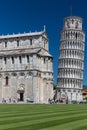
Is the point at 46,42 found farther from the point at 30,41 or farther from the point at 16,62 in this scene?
the point at 16,62

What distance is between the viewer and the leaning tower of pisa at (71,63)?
10717 centimetres

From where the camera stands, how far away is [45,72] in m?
81.8

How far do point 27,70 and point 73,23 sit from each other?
141ft

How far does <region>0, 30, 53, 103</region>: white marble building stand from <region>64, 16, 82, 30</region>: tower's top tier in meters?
30.9

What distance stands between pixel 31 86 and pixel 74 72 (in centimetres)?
3337

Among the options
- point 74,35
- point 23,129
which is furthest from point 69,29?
point 23,129

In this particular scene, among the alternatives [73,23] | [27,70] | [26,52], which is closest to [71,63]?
[73,23]

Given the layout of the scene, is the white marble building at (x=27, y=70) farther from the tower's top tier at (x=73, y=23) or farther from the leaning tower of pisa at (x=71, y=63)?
the tower's top tier at (x=73, y=23)

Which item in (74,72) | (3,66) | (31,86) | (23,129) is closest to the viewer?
(23,129)

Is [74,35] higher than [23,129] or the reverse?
higher

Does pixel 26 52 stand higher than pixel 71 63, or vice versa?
pixel 26 52

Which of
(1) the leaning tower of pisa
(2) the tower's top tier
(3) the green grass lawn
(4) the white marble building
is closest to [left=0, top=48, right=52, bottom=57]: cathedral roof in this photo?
(4) the white marble building

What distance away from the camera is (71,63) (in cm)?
10800

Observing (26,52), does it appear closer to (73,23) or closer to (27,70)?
(27,70)
